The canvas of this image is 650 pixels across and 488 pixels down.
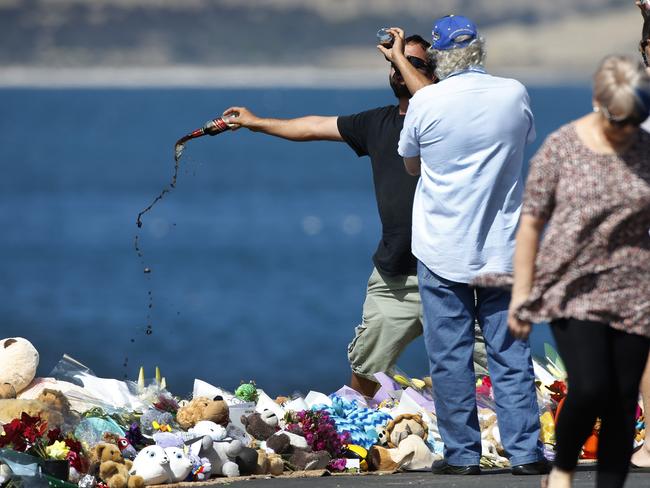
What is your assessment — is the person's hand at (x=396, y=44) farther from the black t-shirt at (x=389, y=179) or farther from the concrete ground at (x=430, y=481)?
the concrete ground at (x=430, y=481)

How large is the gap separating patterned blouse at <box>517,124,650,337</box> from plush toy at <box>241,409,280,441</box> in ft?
8.30

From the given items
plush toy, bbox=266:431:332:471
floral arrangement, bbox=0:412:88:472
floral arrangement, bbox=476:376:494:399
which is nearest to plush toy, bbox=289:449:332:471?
plush toy, bbox=266:431:332:471

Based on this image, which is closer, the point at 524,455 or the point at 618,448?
the point at 618,448

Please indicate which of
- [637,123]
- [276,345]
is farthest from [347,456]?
[276,345]

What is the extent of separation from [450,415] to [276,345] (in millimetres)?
27991

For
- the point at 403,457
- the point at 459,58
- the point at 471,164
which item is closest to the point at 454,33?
the point at 459,58

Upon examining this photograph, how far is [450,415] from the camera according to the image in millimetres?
6973

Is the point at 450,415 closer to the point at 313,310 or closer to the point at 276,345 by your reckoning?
the point at 276,345

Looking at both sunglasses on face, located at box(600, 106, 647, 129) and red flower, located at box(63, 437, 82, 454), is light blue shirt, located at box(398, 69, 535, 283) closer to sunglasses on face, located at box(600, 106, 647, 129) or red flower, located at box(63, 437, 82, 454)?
sunglasses on face, located at box(600, 106, 647, 129)

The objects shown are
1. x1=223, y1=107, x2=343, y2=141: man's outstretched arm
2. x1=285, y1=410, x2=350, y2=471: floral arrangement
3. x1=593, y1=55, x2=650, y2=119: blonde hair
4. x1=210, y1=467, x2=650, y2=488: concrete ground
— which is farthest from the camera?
x1=223, y1=107, x2=343, y2=141: man's outstretched arm

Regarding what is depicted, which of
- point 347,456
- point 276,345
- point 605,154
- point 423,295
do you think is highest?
point 605,154

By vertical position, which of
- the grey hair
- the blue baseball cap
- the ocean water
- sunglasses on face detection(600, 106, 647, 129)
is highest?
the blue baseball cap

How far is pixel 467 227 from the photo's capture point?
6.79m

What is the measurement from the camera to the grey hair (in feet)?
22.5
